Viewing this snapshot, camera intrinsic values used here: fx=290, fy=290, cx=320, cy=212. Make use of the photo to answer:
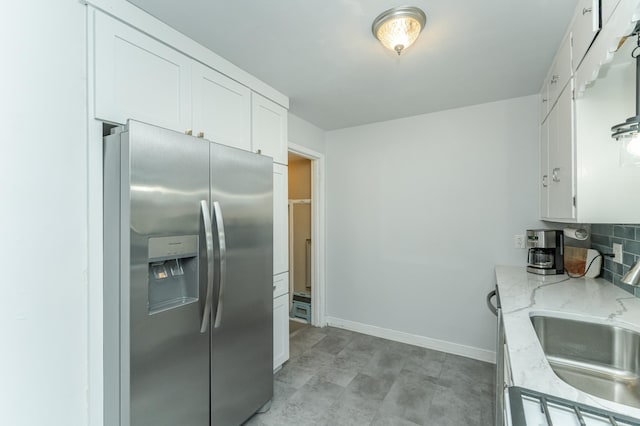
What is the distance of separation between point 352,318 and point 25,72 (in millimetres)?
3396

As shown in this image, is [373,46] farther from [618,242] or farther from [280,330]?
[280,330]

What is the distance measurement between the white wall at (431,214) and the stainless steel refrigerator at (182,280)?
176 cm

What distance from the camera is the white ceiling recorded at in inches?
59.4

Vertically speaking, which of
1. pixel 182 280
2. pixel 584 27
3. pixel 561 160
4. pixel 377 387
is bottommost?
pixel 377 387

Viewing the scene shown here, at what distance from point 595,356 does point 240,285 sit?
181 cm

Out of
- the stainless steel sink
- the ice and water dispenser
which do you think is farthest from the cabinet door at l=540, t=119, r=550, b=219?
the ice and water dispenser

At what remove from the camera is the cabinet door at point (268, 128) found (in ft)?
7.41

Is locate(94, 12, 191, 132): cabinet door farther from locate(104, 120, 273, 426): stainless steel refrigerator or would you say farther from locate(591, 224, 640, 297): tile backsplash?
locate(591, 224, 640, 297): tile backsplash

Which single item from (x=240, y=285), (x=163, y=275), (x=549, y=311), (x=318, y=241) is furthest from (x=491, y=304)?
(x=163, y=275)

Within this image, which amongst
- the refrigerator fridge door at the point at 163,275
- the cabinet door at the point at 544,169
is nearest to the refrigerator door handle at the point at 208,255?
the refrigerator fridge door at the point at 163,275

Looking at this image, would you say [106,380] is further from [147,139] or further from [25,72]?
[25,72]

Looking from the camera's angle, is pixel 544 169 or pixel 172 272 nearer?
pixel 172 272

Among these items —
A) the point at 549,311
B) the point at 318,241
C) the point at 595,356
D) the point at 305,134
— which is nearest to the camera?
the point at 595,356

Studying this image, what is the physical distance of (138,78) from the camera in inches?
59.1
